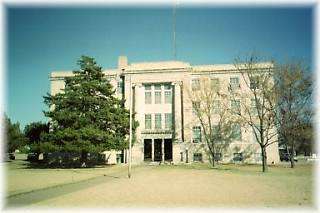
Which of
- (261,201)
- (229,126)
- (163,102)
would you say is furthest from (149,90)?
(261,201)

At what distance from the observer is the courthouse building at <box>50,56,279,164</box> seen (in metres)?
53.8

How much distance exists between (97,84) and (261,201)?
3200 centimetres

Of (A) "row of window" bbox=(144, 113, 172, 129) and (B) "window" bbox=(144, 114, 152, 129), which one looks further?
(B) "window" bbox=(144, 114, 152, 129)

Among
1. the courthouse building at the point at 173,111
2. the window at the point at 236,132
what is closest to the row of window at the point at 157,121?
the courthouse building at the point at 173,111

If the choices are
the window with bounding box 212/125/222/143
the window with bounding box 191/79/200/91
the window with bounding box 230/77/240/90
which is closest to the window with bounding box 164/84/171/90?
the window with bounding box 191/79/200/91

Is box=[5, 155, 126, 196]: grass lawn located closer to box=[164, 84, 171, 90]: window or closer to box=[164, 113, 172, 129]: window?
box=[164, 113, 172, 129]: window

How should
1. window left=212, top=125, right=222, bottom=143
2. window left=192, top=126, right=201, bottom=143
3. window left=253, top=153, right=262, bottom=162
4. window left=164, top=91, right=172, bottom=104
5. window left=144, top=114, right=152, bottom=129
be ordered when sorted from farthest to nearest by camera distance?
window left=164, top=91, right=172, bottom=104, window left=144, top=114, right=152, bottom=129, window left=192, top=126, right=201, bottom=143, window left=212, top=125, right=222, bottom=143, window left=253, top=153, right=262, bottom=162

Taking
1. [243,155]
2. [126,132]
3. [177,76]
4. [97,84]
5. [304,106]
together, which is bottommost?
[243,155]

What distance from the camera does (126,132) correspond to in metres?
42.8

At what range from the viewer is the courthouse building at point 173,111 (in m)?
53.8

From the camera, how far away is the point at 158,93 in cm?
5759

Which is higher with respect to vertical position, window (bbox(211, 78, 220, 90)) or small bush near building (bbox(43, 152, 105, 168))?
window (bbox(211, 78, 220, 90))

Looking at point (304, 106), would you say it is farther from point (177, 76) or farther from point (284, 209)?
point (284, 209)

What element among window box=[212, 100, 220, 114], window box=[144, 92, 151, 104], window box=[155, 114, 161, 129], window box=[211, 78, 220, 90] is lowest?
window box=[155, 114, 161, 129]
